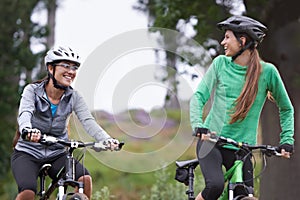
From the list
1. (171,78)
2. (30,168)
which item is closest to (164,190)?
(171,78)

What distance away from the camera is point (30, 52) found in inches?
736

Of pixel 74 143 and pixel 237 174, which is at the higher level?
pixel 74 143

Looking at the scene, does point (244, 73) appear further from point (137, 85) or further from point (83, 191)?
point (83, 191)

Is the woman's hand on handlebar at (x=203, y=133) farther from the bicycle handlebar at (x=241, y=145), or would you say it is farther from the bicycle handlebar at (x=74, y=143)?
the bicycle handlebar at (x=74, y=143)

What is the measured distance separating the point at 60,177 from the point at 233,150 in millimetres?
1575

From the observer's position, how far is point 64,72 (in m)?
6.85

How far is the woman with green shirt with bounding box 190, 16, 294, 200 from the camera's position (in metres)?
6.50

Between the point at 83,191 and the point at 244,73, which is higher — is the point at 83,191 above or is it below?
Answer: below

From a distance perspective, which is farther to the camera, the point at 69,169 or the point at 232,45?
the point at 232,45

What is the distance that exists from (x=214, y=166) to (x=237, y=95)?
66cm

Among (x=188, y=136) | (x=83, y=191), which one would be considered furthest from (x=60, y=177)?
(x=188, y=136)

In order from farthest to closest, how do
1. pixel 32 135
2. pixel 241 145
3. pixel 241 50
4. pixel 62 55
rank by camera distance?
pixel 62 55
pixel 241 50
pixel 241 145
pixel 32 135

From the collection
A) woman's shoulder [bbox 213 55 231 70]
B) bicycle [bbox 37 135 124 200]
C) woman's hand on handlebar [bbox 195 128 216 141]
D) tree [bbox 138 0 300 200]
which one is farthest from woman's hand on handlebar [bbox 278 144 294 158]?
tree [bbox 138 0 300 200]

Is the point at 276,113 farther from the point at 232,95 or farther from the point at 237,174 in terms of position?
the point at 237,174
